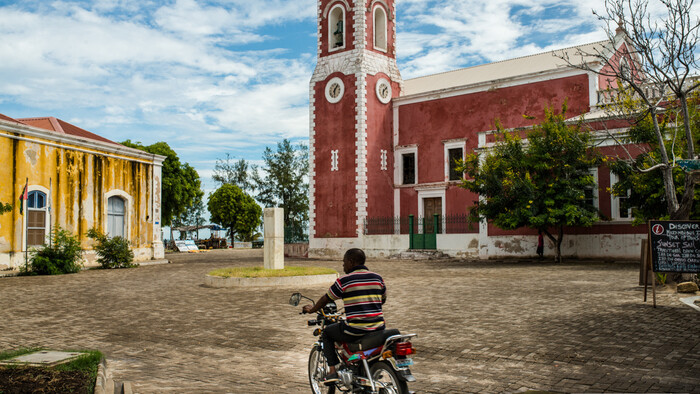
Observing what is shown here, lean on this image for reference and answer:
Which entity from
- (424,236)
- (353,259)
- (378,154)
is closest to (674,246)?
(353,259)

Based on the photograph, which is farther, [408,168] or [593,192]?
[408,168]

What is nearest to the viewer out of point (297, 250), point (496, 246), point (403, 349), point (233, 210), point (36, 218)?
point (403, 349)

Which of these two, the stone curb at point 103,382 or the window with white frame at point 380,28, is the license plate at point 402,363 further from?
the window with white frame at point 380,28

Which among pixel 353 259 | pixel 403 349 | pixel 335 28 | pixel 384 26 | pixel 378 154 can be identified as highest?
pixel 384 26

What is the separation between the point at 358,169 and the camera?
99.4 feet

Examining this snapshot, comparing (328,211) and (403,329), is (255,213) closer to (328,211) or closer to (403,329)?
(328,211)

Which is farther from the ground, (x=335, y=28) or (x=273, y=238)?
(x=335, y=28)

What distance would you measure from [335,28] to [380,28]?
2.42 meters

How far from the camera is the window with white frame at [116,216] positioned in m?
24.6

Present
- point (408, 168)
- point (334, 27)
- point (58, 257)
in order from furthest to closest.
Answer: point (334, 27)
point (408, 168)
point (58, 257)

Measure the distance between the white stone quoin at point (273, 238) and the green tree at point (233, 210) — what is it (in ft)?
130

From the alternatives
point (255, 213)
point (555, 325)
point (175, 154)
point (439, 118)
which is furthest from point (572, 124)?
point (255, 213)

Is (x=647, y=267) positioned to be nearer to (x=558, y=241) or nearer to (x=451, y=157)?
(x=558, y=241)

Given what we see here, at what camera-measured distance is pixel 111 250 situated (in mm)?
22766
